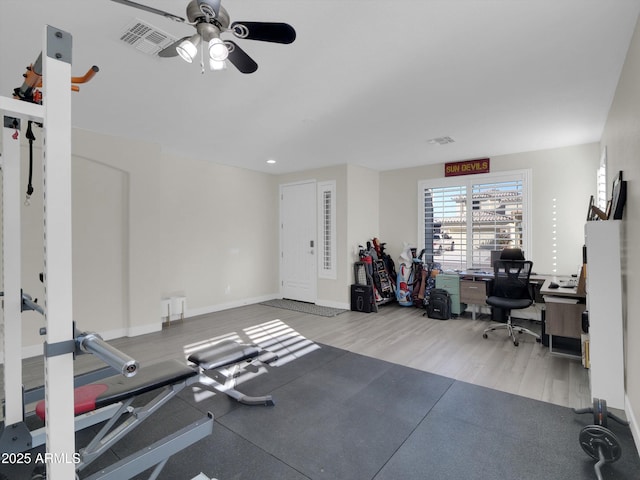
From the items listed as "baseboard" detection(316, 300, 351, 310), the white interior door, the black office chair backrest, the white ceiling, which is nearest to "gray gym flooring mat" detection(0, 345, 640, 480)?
the black office chair backrest

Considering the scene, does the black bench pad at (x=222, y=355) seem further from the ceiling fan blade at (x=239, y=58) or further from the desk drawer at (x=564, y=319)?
the desk drawer at (x=564, y=319)

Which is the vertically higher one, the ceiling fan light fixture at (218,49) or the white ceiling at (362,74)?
the white ceiling at (362,74)

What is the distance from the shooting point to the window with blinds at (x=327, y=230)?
604cm

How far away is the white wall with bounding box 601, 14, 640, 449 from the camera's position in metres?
2.07

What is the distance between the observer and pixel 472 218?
562 centimetres

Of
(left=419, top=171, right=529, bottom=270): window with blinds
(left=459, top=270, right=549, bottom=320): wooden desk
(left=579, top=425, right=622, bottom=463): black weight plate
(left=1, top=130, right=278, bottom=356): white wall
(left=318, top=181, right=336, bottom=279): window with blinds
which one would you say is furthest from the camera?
(left=318, top=181, right=336, bottom=279): window with blinds

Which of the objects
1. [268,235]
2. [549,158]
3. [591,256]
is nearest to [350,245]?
[268,235]

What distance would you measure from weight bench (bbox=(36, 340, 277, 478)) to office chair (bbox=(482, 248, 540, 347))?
306cm

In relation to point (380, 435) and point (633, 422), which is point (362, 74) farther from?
point (633, 422)

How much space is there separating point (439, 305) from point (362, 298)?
1268 millimetres

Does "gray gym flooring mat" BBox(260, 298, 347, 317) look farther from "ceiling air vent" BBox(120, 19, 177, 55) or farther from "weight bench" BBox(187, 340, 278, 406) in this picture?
"ceiling air vent" BBox(120, 19, 177, 55)

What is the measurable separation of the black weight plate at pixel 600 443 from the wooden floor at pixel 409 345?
2.56 ft

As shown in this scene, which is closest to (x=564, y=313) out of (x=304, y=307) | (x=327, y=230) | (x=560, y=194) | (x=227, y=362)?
(x=560, y=194)

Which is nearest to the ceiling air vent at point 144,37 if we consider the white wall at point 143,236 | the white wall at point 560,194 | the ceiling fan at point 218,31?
the ceiling fan at point 218,31
